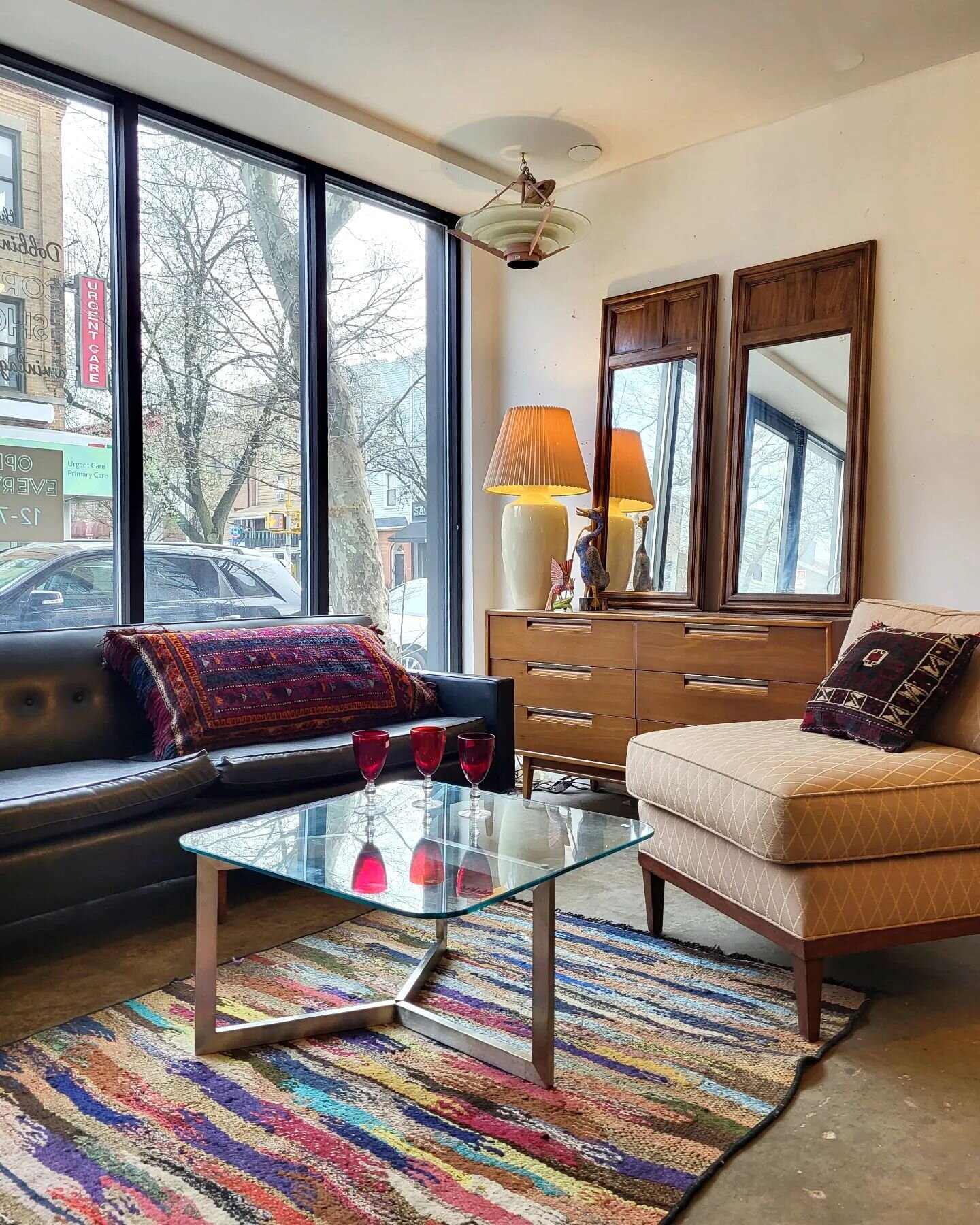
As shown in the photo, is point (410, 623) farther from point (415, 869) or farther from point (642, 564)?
point (415, 869)

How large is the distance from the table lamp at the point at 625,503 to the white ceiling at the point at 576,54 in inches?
47.9

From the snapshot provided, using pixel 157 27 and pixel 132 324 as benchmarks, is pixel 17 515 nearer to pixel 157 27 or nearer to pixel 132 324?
pixel 132 324

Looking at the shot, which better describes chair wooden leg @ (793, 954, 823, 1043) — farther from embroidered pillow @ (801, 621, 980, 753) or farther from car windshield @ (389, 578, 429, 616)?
car windshield @ (389, 578, 429, 616)

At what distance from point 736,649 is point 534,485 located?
1.10m

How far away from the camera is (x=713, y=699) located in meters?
3.11

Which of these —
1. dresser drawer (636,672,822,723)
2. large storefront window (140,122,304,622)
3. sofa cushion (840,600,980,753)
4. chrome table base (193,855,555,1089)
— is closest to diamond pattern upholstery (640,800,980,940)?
sofa cushion (840,600,980,753)

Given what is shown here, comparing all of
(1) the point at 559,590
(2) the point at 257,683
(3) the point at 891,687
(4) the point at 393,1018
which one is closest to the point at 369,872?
(4) the point at 393,1018

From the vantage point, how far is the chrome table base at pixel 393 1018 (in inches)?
62.5

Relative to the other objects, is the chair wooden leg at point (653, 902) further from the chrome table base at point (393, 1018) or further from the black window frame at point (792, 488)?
the black window frame at point (792, 488)

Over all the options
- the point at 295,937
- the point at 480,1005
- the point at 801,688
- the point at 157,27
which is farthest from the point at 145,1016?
the point at 157,27

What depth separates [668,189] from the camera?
385 cm

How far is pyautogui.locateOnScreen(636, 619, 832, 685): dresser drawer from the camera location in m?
2.89

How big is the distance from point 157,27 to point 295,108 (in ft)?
1.87

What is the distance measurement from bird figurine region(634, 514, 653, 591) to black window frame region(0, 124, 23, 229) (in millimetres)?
2437
